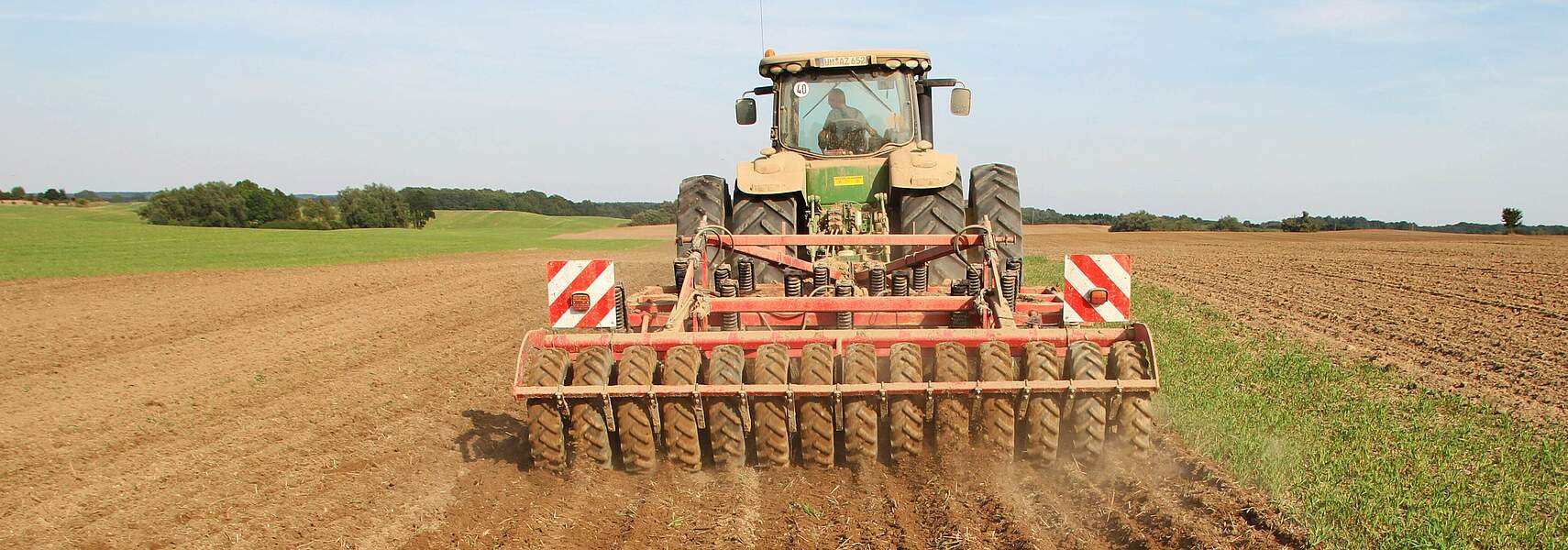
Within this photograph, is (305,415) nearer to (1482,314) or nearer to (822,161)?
(822,161)

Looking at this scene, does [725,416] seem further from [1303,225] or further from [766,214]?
[1303,225]

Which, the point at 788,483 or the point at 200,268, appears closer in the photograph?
the point at 788,483

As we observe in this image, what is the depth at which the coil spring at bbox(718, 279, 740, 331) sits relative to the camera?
597 cm

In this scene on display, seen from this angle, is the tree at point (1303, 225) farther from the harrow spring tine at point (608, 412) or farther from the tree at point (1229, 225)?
the harrow spring tine at point (608, 412)

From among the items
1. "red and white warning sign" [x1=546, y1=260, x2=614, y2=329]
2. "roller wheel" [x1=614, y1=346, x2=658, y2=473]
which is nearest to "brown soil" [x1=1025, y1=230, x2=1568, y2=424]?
"roller wheel" [x1=614, y1=346, x2=658, y2=473]

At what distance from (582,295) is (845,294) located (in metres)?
1.56

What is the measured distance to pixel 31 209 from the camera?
176ft

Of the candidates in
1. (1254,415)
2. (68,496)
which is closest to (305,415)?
(68,496)

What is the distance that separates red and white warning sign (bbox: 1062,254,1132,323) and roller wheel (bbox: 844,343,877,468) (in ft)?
6.38

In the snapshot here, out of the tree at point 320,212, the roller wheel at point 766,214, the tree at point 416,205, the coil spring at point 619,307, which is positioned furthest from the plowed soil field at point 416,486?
the tree at point 416,205

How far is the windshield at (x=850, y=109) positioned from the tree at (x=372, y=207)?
57039 mm

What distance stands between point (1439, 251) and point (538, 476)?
28756 millimetres

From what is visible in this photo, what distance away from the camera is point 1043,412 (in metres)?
4.63

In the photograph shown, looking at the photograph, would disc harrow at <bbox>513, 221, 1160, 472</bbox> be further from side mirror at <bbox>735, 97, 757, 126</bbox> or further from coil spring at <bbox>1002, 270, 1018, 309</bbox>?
side mirror at <bbox>735, 97, 757, 126</bbox>
